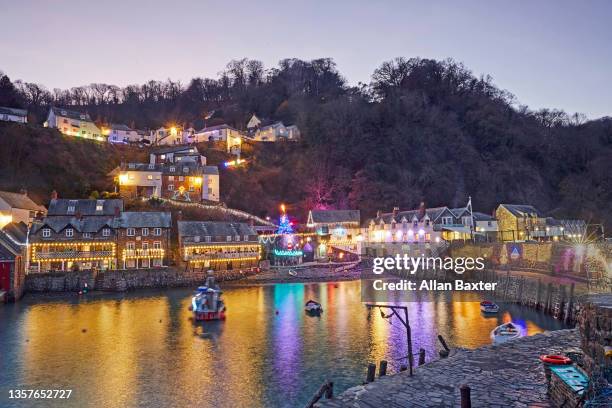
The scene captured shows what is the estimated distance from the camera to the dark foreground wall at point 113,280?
5816 cm

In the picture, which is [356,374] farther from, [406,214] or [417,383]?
[406,214]

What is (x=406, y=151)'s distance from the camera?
10462cm

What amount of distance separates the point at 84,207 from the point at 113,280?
1454cm

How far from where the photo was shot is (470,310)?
4475 centimetres

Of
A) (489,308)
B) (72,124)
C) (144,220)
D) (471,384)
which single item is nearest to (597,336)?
(471,384)

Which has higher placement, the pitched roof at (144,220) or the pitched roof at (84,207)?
the pitched roof at (84,207)

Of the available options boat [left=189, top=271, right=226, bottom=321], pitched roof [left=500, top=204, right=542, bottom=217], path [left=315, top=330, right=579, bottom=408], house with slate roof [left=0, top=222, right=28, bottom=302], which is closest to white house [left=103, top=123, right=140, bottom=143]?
house with slate roof [left=0, top=222, right=28, bottom=302]

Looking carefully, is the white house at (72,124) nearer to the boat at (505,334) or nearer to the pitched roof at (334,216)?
the pitched roof at (334,216)

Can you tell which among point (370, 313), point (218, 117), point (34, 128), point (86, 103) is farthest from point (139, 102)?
point (370, 313)

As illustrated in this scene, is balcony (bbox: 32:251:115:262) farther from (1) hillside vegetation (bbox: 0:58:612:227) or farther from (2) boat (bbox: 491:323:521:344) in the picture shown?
(2) boat (bbox: 491:323:521:344)

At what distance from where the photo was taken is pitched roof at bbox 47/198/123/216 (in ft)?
219

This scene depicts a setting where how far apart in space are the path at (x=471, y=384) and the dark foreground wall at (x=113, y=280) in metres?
50.8

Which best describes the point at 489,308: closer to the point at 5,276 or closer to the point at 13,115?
the point at 5,276

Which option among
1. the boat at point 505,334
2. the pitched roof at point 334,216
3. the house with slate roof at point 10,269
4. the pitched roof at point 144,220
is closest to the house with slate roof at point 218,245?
the pitched roof at point 144,220
